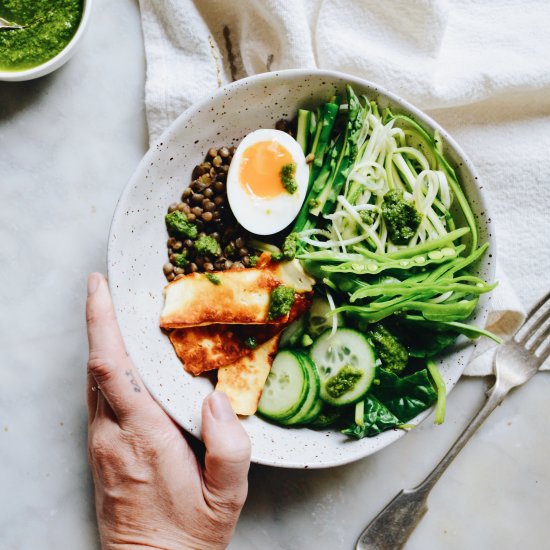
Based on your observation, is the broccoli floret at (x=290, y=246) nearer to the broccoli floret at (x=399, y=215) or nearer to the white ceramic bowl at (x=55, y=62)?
the broccoli floret at (x=399, y=215)

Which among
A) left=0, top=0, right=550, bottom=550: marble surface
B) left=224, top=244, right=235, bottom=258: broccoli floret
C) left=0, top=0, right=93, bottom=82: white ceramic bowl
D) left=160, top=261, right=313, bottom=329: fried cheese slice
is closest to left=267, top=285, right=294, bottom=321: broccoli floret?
left=160, top=261, right=313, bottom=329: fried cheese slice

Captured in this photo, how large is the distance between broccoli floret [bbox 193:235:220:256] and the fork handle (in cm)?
140

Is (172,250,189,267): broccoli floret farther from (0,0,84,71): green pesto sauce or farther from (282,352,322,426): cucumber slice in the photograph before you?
(0,0,84,71): green pesto sauce

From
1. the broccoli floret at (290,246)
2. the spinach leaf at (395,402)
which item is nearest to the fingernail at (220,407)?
the spinach leaf at (395,402)

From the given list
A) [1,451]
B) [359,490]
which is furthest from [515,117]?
[1,451]

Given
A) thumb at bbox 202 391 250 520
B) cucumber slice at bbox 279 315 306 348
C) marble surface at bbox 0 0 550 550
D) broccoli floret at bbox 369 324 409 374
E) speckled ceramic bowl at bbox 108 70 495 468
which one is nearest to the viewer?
thumb at bbox 202 391 250 520

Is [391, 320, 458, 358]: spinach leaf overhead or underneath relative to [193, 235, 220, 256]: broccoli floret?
underneath

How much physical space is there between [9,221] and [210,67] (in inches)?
44.2

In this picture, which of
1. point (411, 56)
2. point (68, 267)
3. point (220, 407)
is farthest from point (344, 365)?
point (411, 56)

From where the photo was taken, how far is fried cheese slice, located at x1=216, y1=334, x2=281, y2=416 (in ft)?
7.52

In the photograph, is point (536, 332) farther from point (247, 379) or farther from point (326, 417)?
point (247, 379)

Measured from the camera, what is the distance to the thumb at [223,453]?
2.10 metres

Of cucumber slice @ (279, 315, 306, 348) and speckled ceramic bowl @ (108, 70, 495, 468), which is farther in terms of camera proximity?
cucumber slice @ (279, 315, 306, 348)

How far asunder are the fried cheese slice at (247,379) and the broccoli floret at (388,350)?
1.43 ft
